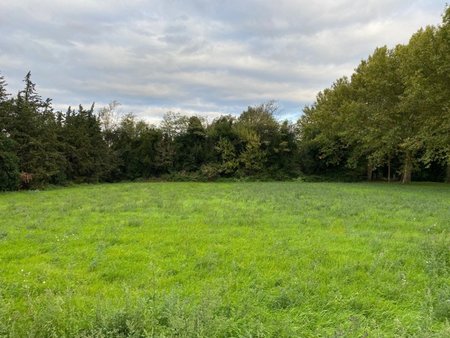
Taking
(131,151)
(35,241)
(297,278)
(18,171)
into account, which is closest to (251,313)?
(297,278)

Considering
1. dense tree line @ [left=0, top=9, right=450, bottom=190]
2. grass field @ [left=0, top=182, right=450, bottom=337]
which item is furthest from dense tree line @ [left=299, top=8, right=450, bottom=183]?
grass field @ [left=0, top=182, right=450, bottom=337]

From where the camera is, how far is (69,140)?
102 feet

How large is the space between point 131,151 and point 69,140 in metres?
7.99

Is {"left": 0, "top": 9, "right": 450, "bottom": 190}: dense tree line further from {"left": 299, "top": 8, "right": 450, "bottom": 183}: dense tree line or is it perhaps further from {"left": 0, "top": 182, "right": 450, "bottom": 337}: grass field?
{"left": 0, "top": 182, "right": 450, "bottom": 337}: grass field

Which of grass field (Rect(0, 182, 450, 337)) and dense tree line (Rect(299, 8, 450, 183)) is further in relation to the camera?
dense tree line (Rect(299, 8, 450, 183))

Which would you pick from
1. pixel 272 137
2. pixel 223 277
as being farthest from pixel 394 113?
pixel 223 277

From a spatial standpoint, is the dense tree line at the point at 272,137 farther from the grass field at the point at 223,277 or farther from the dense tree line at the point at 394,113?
the grass field at the point at 223,277

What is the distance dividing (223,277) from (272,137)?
34.8 metres

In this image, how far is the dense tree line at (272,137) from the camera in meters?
22.7

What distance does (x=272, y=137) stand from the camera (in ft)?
128

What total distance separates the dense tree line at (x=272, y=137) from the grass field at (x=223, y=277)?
53.0ft

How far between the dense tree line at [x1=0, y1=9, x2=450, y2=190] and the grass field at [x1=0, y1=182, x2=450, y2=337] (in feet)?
53.0

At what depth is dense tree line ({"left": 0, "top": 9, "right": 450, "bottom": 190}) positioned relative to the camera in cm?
2270

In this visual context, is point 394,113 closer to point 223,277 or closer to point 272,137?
point 272,137
